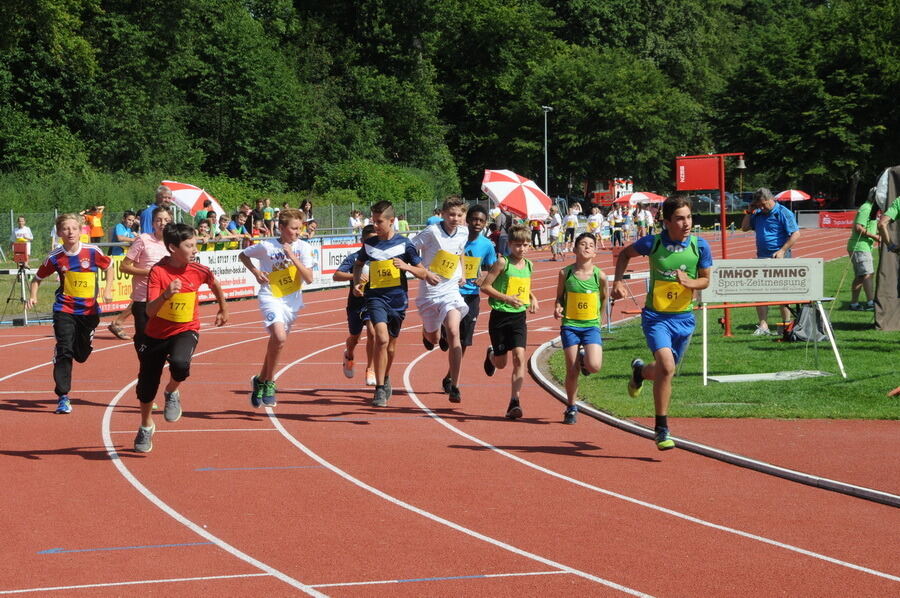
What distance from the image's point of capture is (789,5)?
9338 centimetres

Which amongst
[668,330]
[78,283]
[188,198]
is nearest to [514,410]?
[668,330]

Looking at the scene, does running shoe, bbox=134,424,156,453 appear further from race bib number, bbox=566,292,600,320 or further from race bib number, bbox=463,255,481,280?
race bib number, bbox=463,255,481,280

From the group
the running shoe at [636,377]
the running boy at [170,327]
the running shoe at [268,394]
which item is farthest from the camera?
the running shoe at [268,394]

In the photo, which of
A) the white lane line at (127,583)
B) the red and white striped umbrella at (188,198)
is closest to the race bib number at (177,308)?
the white lane line at (127,583)

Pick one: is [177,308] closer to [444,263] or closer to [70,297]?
[70,297]

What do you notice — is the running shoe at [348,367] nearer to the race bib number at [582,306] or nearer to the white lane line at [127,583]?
the race bib number at [582,306]

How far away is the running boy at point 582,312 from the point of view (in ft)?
33.8

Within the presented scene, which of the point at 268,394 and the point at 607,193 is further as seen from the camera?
the point at 607,193

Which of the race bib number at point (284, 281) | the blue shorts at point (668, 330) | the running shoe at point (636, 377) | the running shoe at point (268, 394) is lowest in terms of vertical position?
the running shoe at point (268, 394)

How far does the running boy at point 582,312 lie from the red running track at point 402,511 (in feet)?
2.18

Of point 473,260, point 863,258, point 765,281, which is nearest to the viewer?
point 473,260

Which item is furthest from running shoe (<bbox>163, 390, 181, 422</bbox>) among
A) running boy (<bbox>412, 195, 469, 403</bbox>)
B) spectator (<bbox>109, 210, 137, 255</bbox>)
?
spectator (<bbox>109, 210, 137, 255</bbox>)

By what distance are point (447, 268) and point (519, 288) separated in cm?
95

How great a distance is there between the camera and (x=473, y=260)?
1209cm
